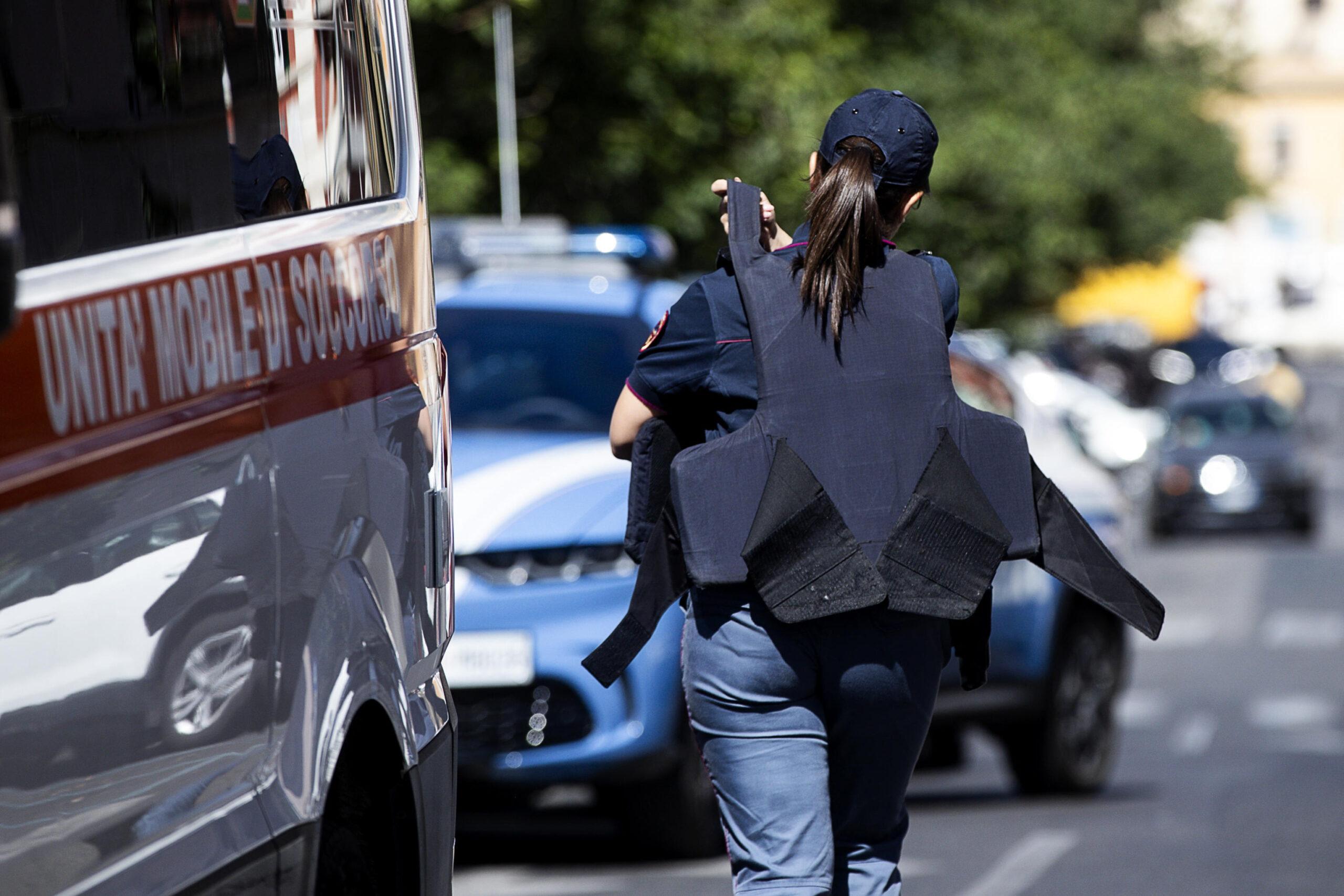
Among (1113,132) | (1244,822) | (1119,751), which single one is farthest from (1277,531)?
(1244,822)

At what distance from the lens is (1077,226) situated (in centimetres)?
3541

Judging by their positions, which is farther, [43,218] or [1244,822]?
[1244,822]

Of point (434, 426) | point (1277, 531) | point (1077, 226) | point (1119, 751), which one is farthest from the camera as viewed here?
point (1077, 226)

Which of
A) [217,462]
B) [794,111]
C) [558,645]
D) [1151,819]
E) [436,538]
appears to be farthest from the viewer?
[794,111]

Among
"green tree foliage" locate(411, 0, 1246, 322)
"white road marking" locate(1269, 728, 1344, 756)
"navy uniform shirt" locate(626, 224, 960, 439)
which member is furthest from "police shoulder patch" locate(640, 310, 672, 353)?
"white road marking" locate(1269, 728, 1344, 756)

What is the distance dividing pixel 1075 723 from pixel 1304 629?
8572 millimetres

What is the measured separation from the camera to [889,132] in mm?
3799

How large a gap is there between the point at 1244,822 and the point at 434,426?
5.64m

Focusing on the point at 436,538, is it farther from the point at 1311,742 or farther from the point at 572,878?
the point at 1311,742

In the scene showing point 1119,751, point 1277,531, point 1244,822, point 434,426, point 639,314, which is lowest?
point 1277,531

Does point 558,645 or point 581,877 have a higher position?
point 558,645

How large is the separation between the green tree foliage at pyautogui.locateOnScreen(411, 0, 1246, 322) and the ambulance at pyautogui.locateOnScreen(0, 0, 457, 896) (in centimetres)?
698

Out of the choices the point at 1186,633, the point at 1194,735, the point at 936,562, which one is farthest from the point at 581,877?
the point at 1186,633

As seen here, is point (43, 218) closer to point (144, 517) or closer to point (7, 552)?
point (144, 517)
